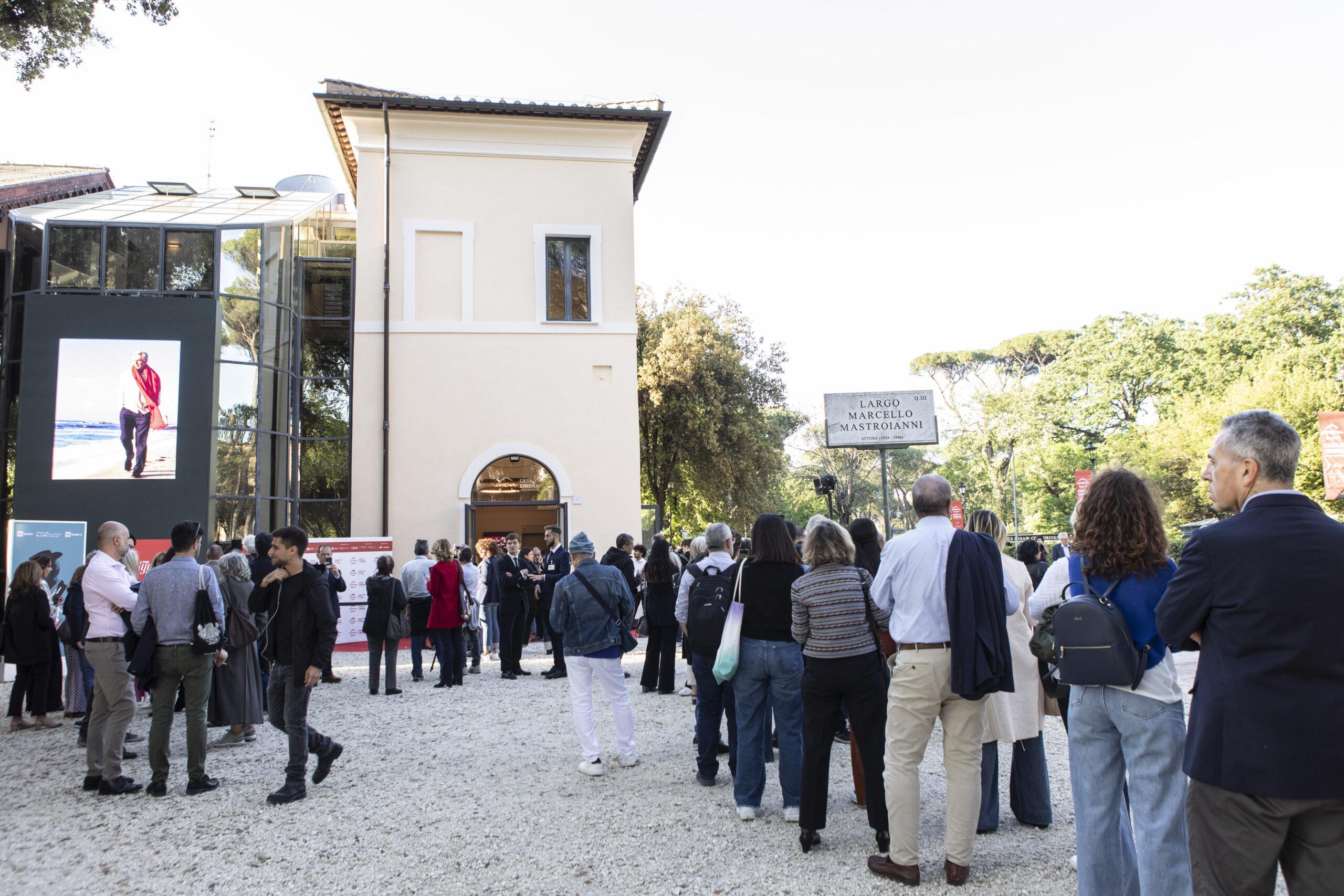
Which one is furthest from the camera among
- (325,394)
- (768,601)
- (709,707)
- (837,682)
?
(325,394)

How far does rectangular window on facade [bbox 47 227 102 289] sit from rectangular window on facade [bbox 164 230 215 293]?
114 centimetres

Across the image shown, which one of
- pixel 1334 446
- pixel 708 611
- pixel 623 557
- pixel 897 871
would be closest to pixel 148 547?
pixel 623 557

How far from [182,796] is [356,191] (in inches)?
586

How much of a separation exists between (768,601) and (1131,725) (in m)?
2.39

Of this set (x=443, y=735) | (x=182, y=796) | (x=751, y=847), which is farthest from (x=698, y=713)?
(x=182, y=796)

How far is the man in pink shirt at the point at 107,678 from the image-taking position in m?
6.56

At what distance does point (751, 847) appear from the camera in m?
5.13

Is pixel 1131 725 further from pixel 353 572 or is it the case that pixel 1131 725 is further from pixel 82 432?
pixel 82 432

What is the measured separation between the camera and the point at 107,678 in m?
6.55

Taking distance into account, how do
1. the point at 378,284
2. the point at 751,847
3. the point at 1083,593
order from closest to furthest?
the point at 1083,593 → the point at 751,847 → the point at 378,284

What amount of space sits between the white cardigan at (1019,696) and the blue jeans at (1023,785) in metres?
0.13

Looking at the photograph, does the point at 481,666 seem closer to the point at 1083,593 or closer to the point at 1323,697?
the point at 1083,593

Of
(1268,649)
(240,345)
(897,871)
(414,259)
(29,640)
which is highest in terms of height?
(414,259)

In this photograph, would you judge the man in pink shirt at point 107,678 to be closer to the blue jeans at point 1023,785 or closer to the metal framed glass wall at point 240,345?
the blue jeans at point 1023,785
